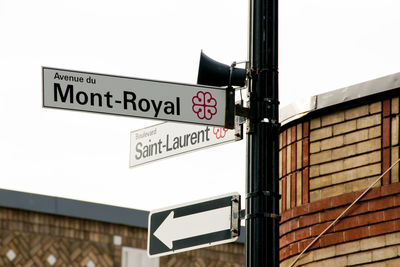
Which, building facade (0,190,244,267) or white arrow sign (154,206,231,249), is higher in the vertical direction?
building facade (0,190,244,267)

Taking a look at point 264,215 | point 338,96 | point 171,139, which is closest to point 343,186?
point 338,96

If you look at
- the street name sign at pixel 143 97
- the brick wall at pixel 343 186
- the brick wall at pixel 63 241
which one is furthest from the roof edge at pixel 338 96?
the brick wall at pixel 63 241

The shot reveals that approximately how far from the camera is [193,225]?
8.11 meters

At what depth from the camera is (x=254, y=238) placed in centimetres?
743

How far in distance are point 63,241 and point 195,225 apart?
52.8 feet

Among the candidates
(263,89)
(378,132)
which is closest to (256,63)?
(263,89)

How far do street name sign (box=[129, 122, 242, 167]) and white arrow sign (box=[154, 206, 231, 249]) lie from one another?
1.72 feet

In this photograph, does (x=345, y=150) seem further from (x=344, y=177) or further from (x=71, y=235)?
→ (x=71, y=235)

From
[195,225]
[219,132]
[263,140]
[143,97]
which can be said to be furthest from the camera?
[219,132]

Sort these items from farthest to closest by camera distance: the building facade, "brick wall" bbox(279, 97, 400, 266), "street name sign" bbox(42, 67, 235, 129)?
the building facade < "brick wall" bbox(279, 97, 400, 266) < "street name sign" bbox(42, 67, 235, 129)

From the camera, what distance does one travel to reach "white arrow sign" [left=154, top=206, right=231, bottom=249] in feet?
25.9

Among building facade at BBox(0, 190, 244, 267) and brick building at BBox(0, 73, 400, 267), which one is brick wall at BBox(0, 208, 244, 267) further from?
brick building at BBox(0, 73, 400, 267)

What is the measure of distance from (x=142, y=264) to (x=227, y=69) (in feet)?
57.1

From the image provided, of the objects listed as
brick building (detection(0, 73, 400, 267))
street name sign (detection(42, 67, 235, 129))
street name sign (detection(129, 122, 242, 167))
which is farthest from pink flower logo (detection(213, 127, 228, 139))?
brick building (detection(0, 73, 400, 267))
